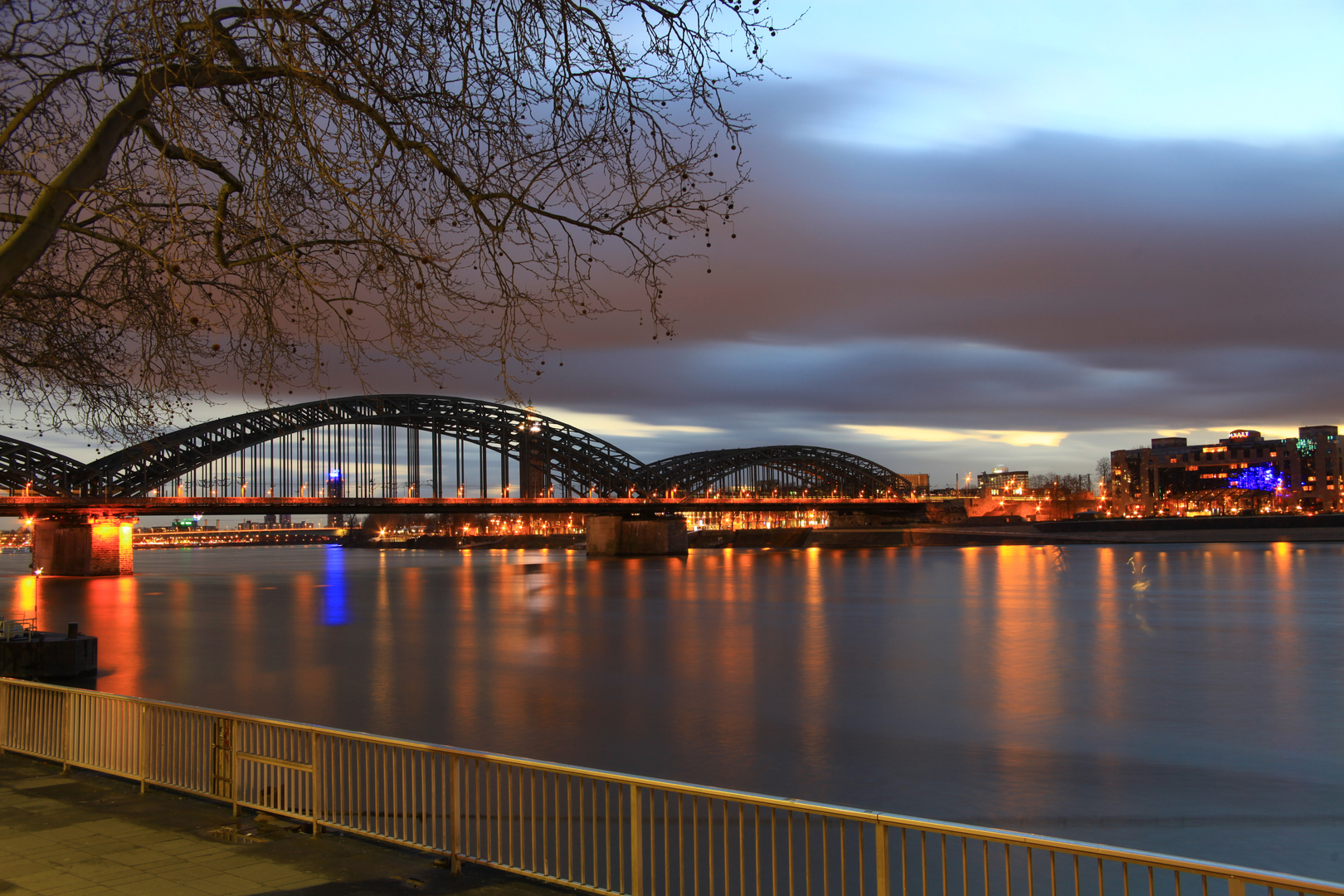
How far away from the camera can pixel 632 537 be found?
120312 millimetres

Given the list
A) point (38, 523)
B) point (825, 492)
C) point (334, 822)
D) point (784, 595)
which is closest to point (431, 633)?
point (784, 595)

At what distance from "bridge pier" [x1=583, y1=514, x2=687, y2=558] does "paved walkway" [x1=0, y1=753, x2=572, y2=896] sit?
361 ft

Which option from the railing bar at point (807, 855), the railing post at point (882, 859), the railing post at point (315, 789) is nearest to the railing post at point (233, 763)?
the railing post at point (315, 789)

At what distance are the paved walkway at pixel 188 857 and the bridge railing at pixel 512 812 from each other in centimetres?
23

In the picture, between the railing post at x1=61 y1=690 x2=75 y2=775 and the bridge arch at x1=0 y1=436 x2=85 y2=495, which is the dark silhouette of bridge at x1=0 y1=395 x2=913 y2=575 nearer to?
the bridge arch at x1=0 y1=436 x2=85 y2=495

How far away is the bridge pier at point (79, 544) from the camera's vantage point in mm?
88500

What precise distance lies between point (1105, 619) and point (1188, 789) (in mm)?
27071

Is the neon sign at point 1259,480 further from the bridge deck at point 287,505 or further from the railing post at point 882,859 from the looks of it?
the railing post at point 882,859

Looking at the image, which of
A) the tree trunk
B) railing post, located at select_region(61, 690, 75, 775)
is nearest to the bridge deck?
railing post, located at select_region(61, 690, 75, 775)

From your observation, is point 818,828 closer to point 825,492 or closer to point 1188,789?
point 1188,789

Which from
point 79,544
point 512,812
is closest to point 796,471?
point 79,544

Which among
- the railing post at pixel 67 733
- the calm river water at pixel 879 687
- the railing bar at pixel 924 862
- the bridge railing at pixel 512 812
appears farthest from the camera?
the calm river water at pixel 879 687

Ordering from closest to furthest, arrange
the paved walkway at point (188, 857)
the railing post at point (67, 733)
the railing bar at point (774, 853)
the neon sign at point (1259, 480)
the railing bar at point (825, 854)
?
the railing bar at point (825, 854) < the railing bar at point (774, 853) < the paved walkway at point (188, 857) < the railing post at point (67, 733) < the neon sign at point (1259, 480)

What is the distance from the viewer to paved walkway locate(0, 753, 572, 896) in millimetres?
6750
